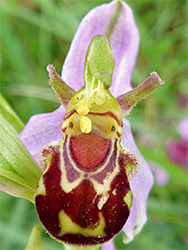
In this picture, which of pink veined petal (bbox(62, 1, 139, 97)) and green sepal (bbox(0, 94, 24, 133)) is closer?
green sepal (bbox(0, 94, 24, 133))

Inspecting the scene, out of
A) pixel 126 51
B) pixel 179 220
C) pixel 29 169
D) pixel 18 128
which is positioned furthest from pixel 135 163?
pixel 179 220

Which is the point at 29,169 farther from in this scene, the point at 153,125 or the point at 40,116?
the point at 153,125

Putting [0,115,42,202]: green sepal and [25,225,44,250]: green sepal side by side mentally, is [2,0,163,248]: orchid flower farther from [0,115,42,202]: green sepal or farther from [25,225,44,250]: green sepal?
[25,225,44,250]: green sepal

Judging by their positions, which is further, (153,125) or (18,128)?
(153,125)

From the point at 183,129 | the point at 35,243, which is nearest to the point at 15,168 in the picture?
the point at 35,243

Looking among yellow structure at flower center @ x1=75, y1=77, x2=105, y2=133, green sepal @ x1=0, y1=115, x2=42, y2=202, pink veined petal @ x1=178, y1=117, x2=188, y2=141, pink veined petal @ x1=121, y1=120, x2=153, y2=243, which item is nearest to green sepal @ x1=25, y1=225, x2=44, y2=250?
green sepal @ x1=0, y1=115, x2=42, y2=202

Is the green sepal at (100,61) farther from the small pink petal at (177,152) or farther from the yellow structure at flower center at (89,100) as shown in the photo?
the small pink petal at (177,152)

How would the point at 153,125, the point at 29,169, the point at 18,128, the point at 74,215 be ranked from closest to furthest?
the point at 74,215 → the point at 29,169 → the point at 18,128 → the point at 153,125
